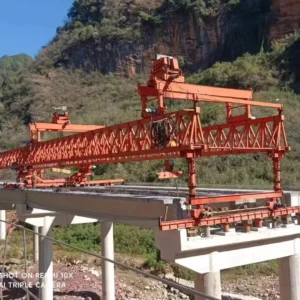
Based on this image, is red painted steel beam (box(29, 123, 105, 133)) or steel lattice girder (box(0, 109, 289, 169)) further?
red painted steel beam (box(29, 123, 105, 133))

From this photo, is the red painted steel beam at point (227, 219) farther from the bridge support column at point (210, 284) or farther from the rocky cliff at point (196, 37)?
the rocky cliff at point (196, 37)

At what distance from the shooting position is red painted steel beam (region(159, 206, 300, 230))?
8039mm

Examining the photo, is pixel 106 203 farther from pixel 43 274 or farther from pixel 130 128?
pixel 43 274

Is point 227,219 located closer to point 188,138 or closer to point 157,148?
point 188,138

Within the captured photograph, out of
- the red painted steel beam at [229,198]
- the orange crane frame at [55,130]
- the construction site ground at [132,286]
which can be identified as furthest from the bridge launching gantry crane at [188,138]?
the construction site ground at [132,286]

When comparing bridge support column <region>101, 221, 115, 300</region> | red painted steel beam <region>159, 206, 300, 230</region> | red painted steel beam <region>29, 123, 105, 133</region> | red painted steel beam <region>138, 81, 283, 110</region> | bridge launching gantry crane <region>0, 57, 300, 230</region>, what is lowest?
bridge support column <region>101, 221, 115, 300</region>

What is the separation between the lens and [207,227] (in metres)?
8.79

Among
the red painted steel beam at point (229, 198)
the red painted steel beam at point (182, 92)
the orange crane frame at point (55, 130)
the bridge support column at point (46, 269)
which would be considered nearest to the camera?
the red painted steel beam at point (229, 198)

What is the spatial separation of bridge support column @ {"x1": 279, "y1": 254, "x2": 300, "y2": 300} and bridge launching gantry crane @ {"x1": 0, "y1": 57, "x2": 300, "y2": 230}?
1.27 meters

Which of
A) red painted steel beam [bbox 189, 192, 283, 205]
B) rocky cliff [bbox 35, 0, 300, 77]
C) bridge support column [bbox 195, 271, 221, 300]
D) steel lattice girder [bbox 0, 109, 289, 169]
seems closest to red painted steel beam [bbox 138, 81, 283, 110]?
steel lattice girder [bbox 0, 109, 289, 169]

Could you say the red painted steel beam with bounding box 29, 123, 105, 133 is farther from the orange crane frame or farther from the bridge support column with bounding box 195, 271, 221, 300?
the bridge support column with bounding box 195, 271, 221, 300

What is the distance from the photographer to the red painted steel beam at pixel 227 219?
8039 mm

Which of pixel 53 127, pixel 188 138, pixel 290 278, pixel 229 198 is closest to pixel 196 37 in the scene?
pixel 53 127

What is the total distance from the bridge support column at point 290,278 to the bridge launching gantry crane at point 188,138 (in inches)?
50.1
